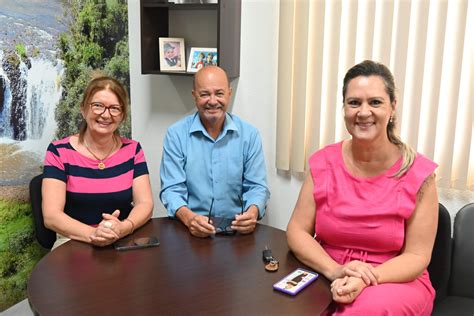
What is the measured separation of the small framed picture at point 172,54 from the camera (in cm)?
291

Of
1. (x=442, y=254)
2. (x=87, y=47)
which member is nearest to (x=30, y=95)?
(x=87, y=47)

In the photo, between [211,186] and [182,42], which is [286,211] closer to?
[211,186]

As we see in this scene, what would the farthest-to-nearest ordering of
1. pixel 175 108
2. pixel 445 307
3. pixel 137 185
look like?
1. pixel 175 108
2. pixel 137 185
3. pixel 445 307

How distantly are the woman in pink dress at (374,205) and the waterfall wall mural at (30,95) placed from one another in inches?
54.1

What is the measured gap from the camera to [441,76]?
2.36 m

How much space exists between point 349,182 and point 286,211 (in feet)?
3.64

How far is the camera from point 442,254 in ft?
6.63

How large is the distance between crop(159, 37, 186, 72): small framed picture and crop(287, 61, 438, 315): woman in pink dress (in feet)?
4.42

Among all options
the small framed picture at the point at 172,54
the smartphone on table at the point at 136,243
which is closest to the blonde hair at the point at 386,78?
the smartphone on table at the point at 136,243

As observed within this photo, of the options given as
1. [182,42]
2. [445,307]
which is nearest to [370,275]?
[445,307]

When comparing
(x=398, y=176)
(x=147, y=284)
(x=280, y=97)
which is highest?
(x=280, y=97)

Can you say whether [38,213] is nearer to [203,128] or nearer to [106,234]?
[106,234]

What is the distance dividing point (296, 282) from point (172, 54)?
1.76 metres

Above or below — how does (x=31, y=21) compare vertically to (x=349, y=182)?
above
